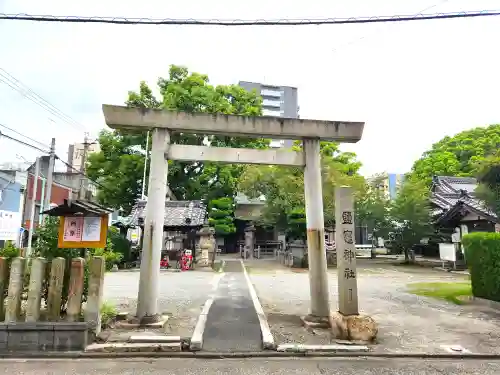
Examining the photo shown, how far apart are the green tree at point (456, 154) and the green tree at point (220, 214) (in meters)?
21.6

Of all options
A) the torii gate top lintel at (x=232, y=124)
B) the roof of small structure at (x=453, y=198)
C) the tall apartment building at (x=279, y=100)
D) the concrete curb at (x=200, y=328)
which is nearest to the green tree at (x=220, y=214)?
the roof of small structure at (x=453, y=198)

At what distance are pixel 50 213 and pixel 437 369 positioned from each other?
25.7 ft

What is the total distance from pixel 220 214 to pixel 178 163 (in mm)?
5403

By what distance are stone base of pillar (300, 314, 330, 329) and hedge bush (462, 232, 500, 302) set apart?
604 cm

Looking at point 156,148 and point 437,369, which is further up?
point 156,148

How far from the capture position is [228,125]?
8695 mm

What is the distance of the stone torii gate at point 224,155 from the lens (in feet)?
26.3

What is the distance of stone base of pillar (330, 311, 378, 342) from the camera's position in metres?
6.91

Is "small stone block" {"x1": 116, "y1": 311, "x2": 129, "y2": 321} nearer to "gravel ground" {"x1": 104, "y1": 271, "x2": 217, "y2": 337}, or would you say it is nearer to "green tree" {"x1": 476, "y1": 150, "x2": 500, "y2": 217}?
"gravel ground" {"x1": 104, "y1": 271, "x2": 217, "y2": 337}

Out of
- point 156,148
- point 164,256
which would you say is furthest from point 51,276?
point 164,256

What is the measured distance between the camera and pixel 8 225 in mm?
15531

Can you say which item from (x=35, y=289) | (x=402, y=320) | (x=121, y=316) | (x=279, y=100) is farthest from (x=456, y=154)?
(x=279, y=100)

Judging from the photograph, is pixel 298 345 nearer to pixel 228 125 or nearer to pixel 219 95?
pixel 228 125

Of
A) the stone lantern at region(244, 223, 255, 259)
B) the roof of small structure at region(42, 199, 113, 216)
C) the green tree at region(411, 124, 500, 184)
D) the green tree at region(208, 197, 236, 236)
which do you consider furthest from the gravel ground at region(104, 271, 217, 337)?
the green tree at region(411, 124, 500, 184)
